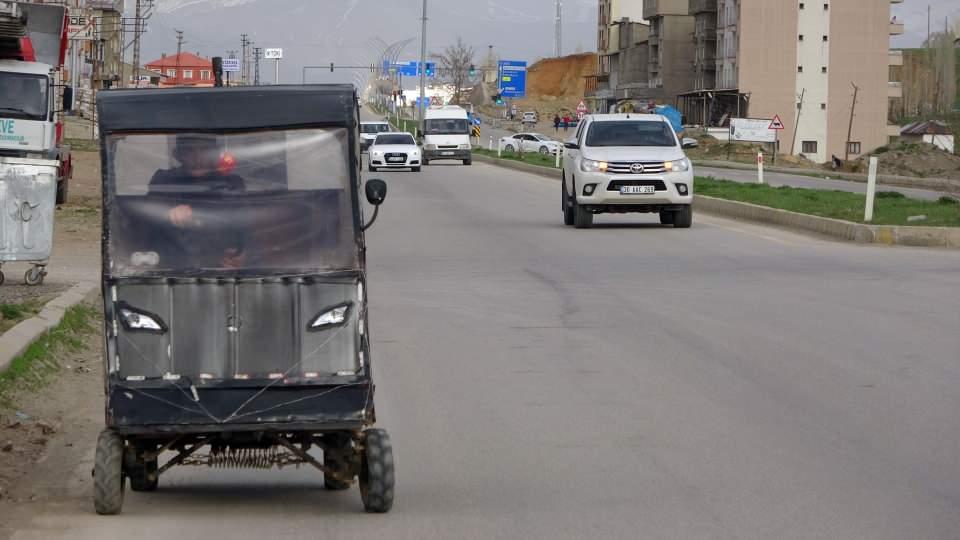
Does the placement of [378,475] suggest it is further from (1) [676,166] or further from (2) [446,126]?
(2) [446,126]

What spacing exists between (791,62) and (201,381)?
345 ft

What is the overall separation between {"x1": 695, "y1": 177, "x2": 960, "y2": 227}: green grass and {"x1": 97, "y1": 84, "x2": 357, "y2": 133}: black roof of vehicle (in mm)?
17291

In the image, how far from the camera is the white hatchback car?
175 feet

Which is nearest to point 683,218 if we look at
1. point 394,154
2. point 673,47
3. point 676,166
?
point 676,166

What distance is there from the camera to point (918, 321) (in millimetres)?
12891

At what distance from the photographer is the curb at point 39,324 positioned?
33.8 feet

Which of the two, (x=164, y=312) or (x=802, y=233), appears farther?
(x=802, y=233)

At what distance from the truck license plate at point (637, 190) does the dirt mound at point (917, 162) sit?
5293 cm

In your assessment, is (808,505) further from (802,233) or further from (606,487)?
(802,233)

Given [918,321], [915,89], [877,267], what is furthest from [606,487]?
[915,89]

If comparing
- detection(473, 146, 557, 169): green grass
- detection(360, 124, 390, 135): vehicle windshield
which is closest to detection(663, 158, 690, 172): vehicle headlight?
detection(473, 146, 557, 169): green grass

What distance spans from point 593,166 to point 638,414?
15903 millimetres

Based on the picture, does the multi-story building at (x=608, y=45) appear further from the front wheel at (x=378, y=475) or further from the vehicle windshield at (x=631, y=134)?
the front wheel at (x=378, y=475)

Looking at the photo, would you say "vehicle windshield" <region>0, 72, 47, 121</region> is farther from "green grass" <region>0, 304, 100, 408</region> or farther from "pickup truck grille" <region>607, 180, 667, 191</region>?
"green grass" <region>0, 304, 100, 408</region>
